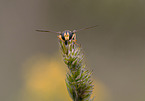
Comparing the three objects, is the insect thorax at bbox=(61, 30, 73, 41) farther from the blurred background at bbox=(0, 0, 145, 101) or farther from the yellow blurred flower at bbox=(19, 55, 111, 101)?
the blurred background at bbox=(0, 0, 145, 101)

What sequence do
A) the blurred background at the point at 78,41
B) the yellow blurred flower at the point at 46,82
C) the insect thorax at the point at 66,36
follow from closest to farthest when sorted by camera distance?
the insect thorax at the point at 66,36 < the yellow blurred flower at the point at 46,82 < the blurred background at the point at 78,41

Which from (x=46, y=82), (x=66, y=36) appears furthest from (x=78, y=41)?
(x=66, y=36)

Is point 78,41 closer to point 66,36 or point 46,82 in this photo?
point 46,82

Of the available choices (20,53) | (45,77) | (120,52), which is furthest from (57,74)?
(120,52)

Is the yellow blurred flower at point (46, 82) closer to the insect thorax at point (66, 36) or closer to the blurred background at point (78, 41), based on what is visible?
the blurred background at point (78, 41)


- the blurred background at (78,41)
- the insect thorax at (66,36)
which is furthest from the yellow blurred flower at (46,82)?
the insect thorax at (66,36)

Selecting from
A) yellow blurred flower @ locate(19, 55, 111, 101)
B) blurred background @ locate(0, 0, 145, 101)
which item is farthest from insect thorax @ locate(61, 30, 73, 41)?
blurred background @ locate(0, 0, 145, 101)

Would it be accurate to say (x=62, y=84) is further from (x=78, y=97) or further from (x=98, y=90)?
(x=78, y=97)

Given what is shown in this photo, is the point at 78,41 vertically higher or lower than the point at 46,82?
higher
